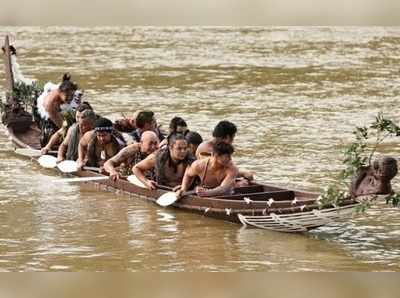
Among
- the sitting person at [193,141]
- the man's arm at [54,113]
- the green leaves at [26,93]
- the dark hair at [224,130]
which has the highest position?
the green leaves at [26,93]

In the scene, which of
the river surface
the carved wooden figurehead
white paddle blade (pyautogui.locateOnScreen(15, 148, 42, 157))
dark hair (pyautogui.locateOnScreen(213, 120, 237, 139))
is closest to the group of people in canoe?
dark hair (pyautogui.locateOnScreen(213, 120, 237, 139))

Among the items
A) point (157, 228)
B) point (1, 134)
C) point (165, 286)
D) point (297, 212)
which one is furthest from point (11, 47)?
point (165, 286)

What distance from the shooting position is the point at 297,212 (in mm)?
5090

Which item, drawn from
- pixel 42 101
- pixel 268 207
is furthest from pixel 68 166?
pixel 268 207

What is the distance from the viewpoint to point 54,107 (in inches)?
345

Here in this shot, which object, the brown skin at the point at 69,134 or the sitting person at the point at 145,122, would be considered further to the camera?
the brown skin at the point at 69,134

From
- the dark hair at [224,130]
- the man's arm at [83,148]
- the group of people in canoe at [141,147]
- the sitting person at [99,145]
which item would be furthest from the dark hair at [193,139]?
the man's arm at [83,148]

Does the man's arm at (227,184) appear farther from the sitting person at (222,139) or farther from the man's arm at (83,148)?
the man's arm at (83,148)

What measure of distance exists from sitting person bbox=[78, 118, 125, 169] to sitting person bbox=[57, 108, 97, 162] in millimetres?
137

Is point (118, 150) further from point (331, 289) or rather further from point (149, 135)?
point (331, 289)

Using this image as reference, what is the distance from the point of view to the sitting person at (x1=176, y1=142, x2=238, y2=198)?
5707 mm

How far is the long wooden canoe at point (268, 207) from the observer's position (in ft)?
16.3

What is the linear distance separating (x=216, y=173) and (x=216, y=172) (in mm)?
10

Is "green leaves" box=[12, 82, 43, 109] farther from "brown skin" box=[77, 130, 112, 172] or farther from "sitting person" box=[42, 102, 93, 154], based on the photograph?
"brown skin" box=[77, 130, 112, 172]
